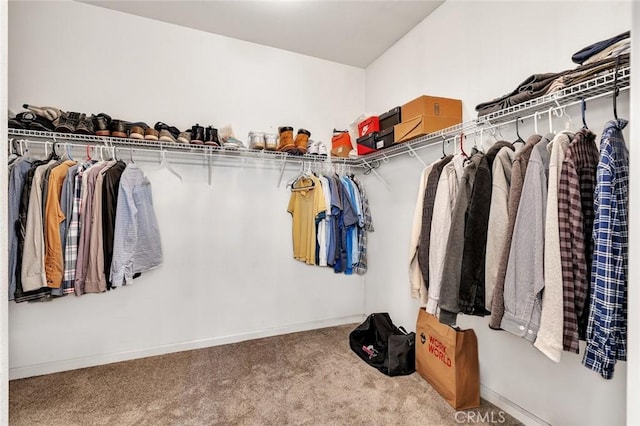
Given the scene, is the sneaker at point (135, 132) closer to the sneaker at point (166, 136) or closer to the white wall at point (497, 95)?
the sneaker at point (166, 136)

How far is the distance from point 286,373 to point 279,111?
89.0 inches

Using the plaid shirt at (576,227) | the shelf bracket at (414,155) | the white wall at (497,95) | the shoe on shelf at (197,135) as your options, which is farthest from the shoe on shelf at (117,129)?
the plaid shirt at (576,227)

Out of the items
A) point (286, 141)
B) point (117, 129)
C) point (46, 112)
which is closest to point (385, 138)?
point (286, 141)

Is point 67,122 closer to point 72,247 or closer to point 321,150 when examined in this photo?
point 72,247

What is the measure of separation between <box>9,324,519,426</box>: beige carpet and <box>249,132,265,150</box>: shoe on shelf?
1.71 meters

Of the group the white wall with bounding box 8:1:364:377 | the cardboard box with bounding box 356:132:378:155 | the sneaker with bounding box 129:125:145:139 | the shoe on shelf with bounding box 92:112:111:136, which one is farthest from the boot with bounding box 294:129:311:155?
the shoe on shelf with bounding box 92:112:111:136

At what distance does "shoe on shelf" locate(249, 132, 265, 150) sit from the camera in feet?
8.63

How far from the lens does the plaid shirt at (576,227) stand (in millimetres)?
1108

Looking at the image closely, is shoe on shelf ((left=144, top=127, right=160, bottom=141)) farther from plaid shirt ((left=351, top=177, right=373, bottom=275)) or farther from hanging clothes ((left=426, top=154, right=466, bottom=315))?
hanging clothes ((left=426, top=154, right=466, bottom=315))

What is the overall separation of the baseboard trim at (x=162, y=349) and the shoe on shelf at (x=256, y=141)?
1664 millimetres

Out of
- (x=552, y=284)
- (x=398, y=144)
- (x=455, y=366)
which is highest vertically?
(x=398, y=144)

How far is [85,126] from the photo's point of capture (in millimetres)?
2137

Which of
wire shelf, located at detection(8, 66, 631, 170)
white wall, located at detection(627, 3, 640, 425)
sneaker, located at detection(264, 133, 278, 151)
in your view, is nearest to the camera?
white wall, located at detection(627, 3, 640, 425)

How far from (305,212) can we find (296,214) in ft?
0.35
